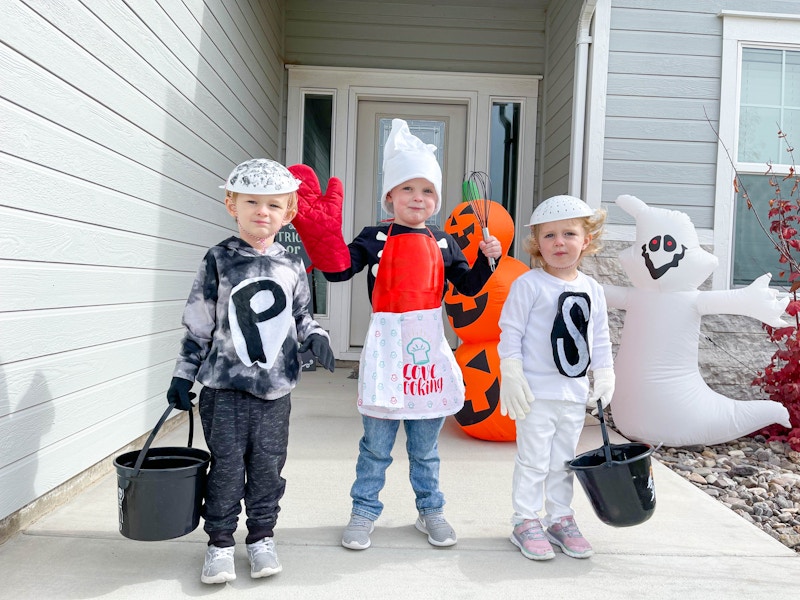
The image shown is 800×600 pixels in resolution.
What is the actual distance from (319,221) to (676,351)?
2.35 m

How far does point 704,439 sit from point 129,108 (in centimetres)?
339

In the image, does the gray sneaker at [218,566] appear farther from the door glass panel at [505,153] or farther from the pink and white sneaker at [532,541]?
the door glass panel at [505,153]

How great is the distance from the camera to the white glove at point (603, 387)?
2248 mm

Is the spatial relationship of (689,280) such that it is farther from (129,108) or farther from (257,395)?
(129,108)

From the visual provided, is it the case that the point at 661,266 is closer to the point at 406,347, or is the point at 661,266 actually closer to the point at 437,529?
the point at 406,347

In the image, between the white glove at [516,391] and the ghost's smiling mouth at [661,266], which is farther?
the ghost's smiling mouth at [661,266]

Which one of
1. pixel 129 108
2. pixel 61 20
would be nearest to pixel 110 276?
pixel 129 108

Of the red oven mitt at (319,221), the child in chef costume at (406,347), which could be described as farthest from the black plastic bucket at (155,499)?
the red oven mitt at (319,221)

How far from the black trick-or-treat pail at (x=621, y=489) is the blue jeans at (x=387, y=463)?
1.65 feet

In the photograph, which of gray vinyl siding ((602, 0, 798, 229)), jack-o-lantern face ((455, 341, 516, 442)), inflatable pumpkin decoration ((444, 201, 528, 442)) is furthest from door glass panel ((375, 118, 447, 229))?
jack-o-lantern face ((455, 341, 516, 442))

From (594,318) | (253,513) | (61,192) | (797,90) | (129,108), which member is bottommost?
(253,513)

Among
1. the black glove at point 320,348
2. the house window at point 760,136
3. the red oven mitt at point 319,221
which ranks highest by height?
the house window at point 760,136

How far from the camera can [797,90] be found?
14.8 ft

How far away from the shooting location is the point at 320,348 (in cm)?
200
